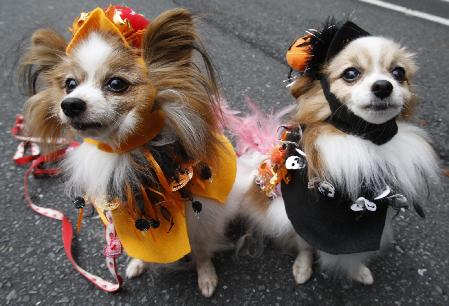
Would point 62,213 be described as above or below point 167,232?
below

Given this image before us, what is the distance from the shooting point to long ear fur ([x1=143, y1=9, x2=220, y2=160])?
1337mm

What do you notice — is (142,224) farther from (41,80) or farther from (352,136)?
(352,136)

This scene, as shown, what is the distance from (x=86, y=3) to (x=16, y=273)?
12.2ft

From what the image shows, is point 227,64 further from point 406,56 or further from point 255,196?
point 406,56

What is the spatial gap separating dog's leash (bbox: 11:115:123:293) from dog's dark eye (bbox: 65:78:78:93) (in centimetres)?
31

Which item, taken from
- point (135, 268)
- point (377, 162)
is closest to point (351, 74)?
point (377, 162)

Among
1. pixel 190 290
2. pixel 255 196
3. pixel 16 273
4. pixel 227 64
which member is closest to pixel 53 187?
pixel 16 273

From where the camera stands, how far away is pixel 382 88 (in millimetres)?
1303

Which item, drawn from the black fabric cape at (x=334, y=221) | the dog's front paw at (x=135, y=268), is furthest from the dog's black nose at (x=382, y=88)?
the dog's front paw at (x=135, y=268)

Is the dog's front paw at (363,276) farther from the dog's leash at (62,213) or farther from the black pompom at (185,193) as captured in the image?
the dog's leash at (62,213)

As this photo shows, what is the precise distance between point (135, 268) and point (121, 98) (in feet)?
3.04

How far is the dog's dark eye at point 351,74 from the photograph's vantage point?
1.42 meters

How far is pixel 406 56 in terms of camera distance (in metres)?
1.49

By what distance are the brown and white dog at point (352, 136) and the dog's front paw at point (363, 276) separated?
0.23 metres
